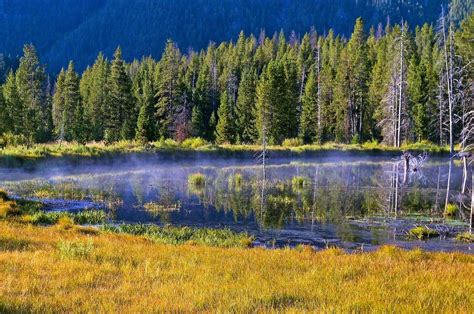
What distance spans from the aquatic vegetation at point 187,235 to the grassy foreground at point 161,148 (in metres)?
28.8

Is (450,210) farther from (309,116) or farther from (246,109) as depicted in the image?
(246,109)

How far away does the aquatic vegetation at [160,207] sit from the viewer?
26.7 metres

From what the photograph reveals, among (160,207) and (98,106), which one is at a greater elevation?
(98,106)

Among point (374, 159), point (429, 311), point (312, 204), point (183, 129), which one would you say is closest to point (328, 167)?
point (374, 159)

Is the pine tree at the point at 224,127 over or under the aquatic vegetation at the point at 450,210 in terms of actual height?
over

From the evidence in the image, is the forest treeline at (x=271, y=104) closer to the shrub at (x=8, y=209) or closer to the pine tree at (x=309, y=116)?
the pine tree at (x=309, y=116)

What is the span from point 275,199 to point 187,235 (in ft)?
37.7

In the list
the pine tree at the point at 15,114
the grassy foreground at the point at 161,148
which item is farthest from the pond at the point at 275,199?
the pine tree at the point at 15,114

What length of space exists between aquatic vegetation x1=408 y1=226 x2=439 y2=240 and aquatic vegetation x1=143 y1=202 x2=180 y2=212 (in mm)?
11310

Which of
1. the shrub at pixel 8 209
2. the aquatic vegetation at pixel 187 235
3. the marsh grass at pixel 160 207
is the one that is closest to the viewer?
the aquatic vegetation at pixel 187 235

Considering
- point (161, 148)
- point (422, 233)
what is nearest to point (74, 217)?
point (422, 233)

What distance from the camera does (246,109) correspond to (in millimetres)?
89875

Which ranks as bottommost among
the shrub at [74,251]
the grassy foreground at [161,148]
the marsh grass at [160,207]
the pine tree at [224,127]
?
the marsh grass at [160,207]

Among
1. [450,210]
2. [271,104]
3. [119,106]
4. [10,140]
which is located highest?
[271,104]
